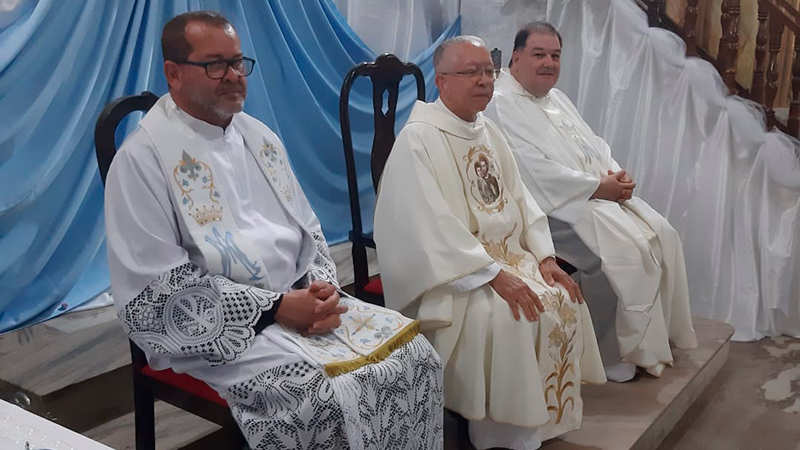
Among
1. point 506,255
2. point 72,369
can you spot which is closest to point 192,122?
point 72,369

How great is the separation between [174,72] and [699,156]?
330 cm

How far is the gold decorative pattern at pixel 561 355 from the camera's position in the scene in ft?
8.79

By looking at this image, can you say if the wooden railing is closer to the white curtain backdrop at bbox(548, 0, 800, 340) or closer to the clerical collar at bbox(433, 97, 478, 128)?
the white curtain backdrop at bbox(548, 0, 800, 340)

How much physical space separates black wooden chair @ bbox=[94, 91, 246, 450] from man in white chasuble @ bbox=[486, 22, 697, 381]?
1793mm

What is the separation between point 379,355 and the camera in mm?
2088

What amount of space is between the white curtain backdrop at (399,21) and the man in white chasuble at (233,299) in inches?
79.8

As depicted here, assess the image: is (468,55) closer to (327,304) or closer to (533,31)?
(533,31)

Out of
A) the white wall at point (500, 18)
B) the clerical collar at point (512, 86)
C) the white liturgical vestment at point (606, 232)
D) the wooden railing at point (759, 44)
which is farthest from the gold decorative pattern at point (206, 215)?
the wooden railing at point (759, 44)

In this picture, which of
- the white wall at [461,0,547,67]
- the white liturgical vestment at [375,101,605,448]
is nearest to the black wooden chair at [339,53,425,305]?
the white liturgical vestment at [375,101,605,448]

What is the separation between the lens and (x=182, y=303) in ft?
6.57

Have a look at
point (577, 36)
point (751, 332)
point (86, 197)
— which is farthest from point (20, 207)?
point (751, 332)

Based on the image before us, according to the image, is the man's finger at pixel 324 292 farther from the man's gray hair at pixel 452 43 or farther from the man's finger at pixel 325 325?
the man's gray hair at pixel 452 43

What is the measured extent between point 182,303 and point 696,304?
3419 millimetres

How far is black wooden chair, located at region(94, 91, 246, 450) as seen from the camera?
207 cm
